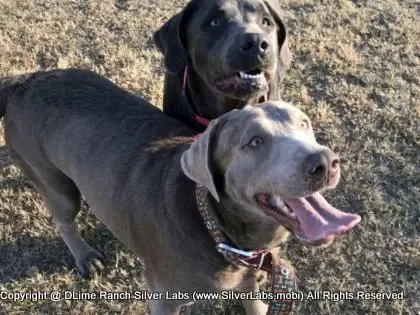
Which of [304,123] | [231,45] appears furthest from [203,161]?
[231,45]

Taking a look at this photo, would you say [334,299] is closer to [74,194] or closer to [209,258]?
[209,258]

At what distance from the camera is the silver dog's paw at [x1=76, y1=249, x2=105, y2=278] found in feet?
14.4

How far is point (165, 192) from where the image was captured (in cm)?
338

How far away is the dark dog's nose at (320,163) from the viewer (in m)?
2.58

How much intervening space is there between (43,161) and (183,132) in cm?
103

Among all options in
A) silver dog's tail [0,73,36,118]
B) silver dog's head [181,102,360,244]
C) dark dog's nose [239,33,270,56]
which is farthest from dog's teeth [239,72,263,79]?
silver dog's tail [0,73,36,118]

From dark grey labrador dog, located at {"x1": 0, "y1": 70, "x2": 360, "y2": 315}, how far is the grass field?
0.40 metres

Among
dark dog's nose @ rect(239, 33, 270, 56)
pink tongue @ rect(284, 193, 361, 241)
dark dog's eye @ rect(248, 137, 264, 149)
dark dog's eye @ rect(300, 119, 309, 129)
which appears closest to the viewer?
pink tongue @ rect(284, 193, 361, 241)

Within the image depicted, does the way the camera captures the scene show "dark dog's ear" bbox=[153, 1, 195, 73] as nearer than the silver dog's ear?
No

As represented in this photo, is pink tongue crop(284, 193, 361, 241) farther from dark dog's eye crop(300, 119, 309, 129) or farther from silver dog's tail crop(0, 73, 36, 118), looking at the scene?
silver dog's tail crop(0, 73, 36, 118)

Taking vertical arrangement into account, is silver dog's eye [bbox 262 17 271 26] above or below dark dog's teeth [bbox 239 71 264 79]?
above

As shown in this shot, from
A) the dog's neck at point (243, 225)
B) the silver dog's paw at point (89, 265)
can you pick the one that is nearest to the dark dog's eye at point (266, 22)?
the dog's neck at point (243, 225)

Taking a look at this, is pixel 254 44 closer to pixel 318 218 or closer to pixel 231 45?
pixel 231 45

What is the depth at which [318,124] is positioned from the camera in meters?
5.67
